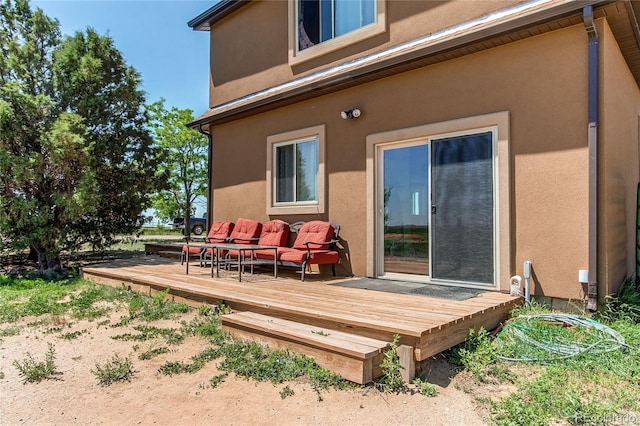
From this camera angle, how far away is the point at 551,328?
382 cm

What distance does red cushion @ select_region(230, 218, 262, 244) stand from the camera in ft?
23.2

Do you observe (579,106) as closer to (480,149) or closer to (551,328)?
(480,149)

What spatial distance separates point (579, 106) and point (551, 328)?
231cm

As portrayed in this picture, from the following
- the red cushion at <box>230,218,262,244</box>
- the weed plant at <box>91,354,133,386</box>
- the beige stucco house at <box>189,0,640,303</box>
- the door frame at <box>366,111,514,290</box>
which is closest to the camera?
the weed plant at <box>91,354,133,386</box>

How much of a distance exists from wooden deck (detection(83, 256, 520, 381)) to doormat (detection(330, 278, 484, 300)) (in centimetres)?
17

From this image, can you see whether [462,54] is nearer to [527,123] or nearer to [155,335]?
[527,123]

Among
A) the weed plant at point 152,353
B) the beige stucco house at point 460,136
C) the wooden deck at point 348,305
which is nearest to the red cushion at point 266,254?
the wooden deck at point 348,305

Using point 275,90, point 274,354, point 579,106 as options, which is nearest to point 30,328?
point 274,354

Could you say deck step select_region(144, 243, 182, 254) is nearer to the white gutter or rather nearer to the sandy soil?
the sandy soil

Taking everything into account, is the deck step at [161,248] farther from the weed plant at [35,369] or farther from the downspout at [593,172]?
the downspout at [593,172]

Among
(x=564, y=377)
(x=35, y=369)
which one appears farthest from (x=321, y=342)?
(x=35, y=369)

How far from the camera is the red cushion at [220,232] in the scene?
7.55 m

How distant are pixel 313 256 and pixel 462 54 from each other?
3305 mm

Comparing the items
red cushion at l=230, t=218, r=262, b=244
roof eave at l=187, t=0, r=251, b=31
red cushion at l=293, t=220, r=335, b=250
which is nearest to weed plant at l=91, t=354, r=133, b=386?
red cushion at l=293, t=220, r=335, b=250
